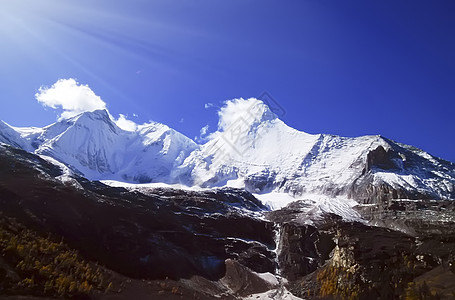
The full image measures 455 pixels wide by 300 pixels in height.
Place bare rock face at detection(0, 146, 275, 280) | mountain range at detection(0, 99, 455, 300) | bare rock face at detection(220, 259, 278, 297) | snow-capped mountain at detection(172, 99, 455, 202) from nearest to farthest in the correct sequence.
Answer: mountain range at detection(0, 99, 455, 300)
bare rock face at detection(0, 146, 275, 280)
bare rock face at detection(220, 259, 278, 297)
snow-capped mountain at detection(172, 99, 455, 202)

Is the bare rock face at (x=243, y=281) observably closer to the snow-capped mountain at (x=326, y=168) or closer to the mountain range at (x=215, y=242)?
the mountain range at (x=215, y=242)

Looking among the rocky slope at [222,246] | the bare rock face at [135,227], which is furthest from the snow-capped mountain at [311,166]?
the bare rock face at [135,227]

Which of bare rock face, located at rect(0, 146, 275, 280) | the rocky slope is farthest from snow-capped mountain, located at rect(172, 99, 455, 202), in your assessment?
bare rock face, located at rect(0, 146, 275, 280)

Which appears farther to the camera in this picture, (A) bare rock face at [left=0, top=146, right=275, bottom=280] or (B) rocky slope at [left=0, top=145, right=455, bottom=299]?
(A) bare rock face at [left=0, top=146, right=275, bottom=280]

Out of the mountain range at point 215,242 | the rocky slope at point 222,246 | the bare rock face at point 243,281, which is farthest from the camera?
the bare rock face at point 243,281

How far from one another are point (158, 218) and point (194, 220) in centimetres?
1030

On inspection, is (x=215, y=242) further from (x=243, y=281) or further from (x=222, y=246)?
(x=243, y=281)

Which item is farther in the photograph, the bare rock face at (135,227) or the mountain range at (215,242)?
the bare rock face at (135,227)

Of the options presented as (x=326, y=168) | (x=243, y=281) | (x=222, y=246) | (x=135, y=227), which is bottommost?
(x=243, y=281)

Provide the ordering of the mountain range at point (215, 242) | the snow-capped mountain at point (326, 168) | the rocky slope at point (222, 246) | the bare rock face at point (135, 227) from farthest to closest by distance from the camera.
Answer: the snow-capped mountain at point (326, 168)
the bare rock face at point (135, 227)
the rocky slope at point (222, 246)
the mountain range at point (215, 242)

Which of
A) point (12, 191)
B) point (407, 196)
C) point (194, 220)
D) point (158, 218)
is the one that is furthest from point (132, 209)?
point (407, 196)

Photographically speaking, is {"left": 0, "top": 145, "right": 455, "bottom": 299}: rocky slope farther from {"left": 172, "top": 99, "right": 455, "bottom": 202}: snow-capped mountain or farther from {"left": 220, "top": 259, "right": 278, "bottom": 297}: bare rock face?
{"left": 172, "top": 99, "right": 455, "bottom": 202}: snow-capped mountain

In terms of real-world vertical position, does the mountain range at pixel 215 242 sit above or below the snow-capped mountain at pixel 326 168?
below

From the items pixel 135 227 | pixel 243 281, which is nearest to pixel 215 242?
pixel 243 281
